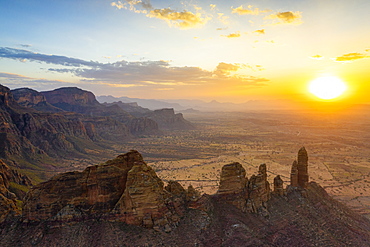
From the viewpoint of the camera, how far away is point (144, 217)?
29.3 meters

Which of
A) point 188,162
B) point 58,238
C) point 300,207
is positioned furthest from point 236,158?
point 58,238

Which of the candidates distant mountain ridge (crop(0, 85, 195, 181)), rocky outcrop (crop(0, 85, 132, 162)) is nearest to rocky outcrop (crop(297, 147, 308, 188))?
distant mountain ridge (crop(0, 85, 195, 181))

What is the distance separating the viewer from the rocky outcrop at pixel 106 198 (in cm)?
2888

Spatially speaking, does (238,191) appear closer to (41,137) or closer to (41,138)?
(41,138)

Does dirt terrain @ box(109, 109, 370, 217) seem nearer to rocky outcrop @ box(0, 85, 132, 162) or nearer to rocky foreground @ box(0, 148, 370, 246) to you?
rocky outcrop @ box(0, 85, 132, 162)

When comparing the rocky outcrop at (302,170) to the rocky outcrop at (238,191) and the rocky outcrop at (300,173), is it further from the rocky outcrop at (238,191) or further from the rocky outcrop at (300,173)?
the rocky outcrop at (238,191)

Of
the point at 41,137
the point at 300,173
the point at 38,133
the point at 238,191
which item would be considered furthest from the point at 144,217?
the point at 38,133

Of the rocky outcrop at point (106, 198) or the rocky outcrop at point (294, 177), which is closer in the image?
the rocky outcrop at point (106, 198)

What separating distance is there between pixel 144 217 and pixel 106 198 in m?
5.46

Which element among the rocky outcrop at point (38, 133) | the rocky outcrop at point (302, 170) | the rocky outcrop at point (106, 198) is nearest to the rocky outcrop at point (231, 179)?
the rocky outcrop at point (106, 198)

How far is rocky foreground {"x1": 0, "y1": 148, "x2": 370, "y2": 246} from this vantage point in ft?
91.2

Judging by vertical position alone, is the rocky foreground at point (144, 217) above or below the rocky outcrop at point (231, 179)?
below

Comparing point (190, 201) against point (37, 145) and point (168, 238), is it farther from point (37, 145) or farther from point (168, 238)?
point (37, 145)

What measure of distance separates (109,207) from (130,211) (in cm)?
296
